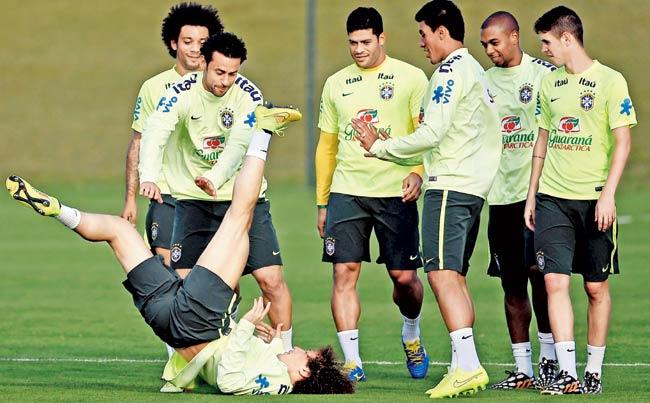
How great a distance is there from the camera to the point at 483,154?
33.0 ft

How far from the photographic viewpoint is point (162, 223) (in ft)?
39.4

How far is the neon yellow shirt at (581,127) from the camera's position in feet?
31.7

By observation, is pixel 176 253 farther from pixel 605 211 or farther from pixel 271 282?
pixel 605 211

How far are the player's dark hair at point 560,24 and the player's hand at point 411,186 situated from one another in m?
1.59

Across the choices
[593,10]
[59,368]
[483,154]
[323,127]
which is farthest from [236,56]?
[593,10]

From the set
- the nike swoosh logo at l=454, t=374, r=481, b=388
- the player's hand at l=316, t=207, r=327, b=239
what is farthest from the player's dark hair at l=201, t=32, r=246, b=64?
the nike swoosh logo at l=454, t=374, r=481, b=388

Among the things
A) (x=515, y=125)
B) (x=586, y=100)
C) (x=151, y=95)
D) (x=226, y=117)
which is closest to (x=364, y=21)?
(x=226, y=117)

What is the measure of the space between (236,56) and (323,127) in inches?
48.0

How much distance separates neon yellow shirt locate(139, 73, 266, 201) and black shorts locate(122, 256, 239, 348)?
40.9 inches

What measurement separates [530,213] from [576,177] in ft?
1.43

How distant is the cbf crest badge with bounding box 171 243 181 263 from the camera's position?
11.4 metres

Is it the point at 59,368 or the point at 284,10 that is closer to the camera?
the point at 59,368

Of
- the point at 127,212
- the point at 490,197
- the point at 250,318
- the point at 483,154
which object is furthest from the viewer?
the point at 127,212

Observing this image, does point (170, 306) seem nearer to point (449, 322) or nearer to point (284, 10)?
point (449, 322)
